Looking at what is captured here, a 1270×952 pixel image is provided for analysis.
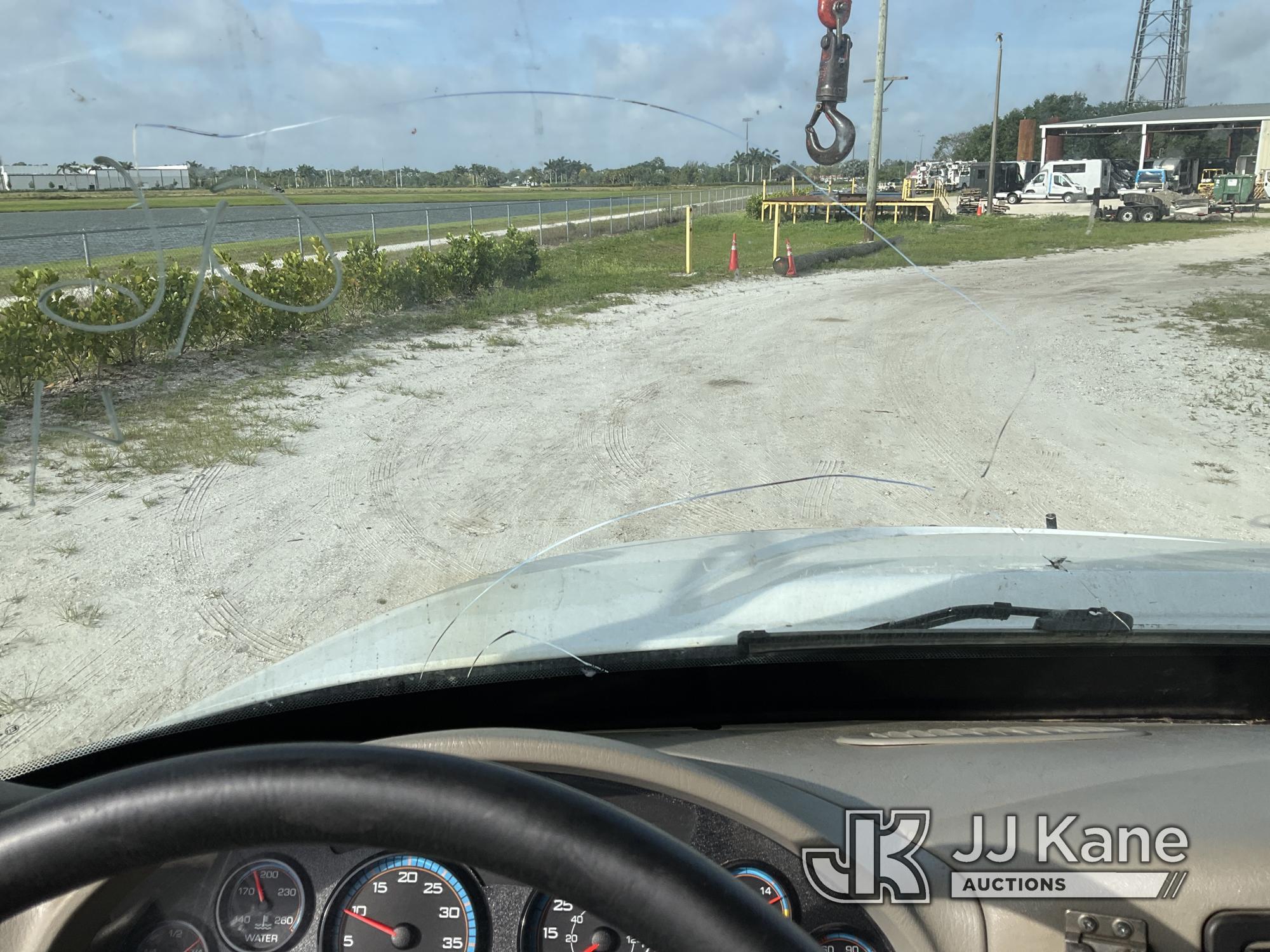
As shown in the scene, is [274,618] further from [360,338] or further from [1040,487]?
[1040,487]

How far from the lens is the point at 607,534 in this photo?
10.0ft

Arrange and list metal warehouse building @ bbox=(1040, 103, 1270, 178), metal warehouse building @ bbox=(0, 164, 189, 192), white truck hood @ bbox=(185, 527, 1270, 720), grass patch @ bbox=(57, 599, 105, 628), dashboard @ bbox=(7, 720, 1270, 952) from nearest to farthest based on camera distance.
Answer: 1. dashboard @ bbox=(7, 720, 1270, 952)
2. metal warehouse building @ bbox=(0, 164, 189, 192)
3. white truck hood @ bbox=(185, 527, 1270, 720)
4. grass patch @ bbox=(57, 599, 105, 628)
5. metal warehouse building @ bbox=(1040, 103, 1270, 178)

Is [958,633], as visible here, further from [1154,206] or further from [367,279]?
[1154,206]

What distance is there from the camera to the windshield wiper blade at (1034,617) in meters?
1.84

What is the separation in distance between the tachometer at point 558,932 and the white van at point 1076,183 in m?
6.44

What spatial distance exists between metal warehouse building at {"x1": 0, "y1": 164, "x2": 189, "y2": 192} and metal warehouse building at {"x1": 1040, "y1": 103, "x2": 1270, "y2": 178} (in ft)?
8.50

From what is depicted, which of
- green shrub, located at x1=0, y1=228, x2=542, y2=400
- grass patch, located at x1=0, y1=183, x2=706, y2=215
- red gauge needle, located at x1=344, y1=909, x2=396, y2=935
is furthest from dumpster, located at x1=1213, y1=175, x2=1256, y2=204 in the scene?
red gauge needle, located at x1=344, y1=909, x2=396, y2=935

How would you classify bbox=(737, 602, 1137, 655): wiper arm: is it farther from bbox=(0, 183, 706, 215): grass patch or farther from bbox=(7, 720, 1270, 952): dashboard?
bbox=(0, 183, 706, 215): grass patch

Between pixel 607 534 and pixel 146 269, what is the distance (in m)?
Answer: 1.53

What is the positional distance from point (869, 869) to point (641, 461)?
8.86 feet

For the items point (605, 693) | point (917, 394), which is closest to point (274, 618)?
point (605, 693)

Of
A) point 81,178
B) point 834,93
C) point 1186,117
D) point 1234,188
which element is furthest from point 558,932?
point 1234,188

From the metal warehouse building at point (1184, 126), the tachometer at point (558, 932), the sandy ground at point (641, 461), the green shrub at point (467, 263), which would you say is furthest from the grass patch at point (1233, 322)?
the tachometer at point (558, 932)

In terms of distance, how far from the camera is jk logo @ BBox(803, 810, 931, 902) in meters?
1.43
